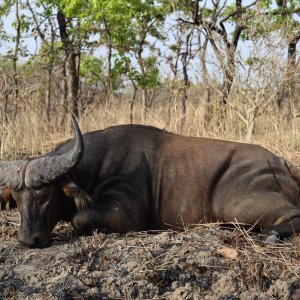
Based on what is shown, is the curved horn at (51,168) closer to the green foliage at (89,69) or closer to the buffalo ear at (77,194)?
the buffalo ear at (77,194)

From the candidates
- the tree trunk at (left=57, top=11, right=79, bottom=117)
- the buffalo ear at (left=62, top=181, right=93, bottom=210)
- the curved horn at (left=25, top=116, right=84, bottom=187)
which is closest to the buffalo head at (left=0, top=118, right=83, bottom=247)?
the curved horn at (left=25, top=116, right=84, bottom=187)

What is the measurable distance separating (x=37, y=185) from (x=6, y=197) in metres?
0.79

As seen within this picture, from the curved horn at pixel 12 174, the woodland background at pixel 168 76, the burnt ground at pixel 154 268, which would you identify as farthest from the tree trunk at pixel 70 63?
the burnt ground at pixel 154 268

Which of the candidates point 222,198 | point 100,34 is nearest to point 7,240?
point 222,198

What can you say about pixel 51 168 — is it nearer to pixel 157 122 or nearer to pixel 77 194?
pixel 77 194

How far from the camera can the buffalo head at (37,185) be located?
459cm

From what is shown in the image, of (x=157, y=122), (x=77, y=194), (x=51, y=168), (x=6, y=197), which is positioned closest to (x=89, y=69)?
(x=157, y=122)

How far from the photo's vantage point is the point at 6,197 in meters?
5.28

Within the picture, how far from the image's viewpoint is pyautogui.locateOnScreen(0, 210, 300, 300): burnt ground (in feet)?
11.9

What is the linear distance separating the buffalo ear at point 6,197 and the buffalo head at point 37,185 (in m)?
0.41

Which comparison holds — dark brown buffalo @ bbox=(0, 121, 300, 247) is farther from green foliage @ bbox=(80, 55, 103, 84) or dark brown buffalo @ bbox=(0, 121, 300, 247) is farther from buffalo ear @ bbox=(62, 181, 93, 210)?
green foliage @ bbox=(80, 55, 103, 84)

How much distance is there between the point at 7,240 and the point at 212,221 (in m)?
1.94

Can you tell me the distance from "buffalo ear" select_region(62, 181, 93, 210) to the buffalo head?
0.11 metres

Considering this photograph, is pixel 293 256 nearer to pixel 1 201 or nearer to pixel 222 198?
pixel 222 198
